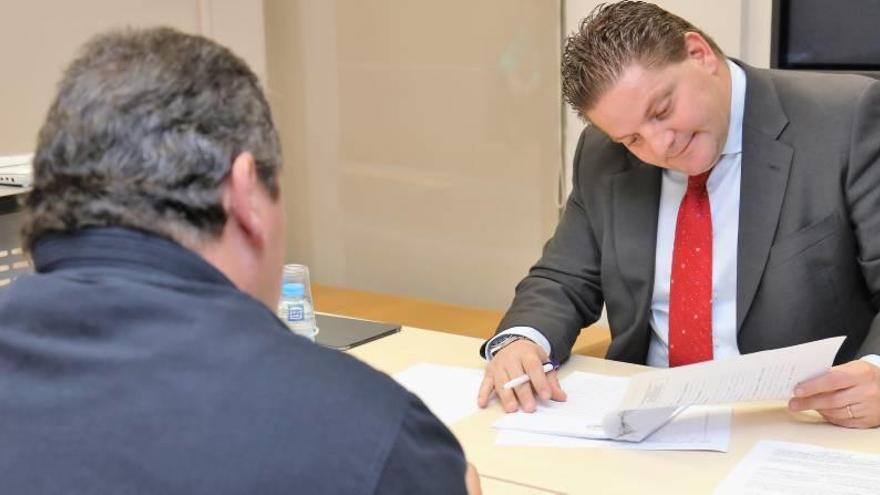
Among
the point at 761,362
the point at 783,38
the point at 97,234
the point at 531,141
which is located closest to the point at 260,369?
the point at 97,234

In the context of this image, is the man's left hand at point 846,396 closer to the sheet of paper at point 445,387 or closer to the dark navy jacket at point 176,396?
the sheet of paper at point 445,387

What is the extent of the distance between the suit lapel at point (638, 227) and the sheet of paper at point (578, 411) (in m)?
0.29

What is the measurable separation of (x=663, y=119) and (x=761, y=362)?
0.56 meters

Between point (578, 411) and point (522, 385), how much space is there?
4.3 inches

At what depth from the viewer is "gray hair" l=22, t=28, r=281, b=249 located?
0.95 meters

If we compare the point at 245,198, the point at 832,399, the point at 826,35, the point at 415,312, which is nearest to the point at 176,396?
the point at 245,198

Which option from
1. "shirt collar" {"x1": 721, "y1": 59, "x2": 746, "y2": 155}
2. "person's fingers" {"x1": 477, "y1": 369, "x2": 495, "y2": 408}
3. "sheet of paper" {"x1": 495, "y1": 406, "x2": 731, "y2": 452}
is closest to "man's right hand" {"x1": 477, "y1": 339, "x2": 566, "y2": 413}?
"person's fingers" {"x1": 477, "y1": 369, "x2": 495, "y2": 408}

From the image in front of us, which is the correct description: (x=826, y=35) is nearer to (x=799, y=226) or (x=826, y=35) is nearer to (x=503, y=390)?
(x=799, y=226)

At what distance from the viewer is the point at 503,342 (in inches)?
80.5

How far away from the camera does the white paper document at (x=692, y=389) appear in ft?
5.23

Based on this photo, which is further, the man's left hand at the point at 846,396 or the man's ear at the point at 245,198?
the man's left hand at the point at 846,396

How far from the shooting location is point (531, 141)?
3725 millimetres

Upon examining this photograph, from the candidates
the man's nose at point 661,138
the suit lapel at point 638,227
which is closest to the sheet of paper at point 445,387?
the suit lapel at point 638,227

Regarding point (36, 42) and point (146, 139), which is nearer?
point (146, 139)
